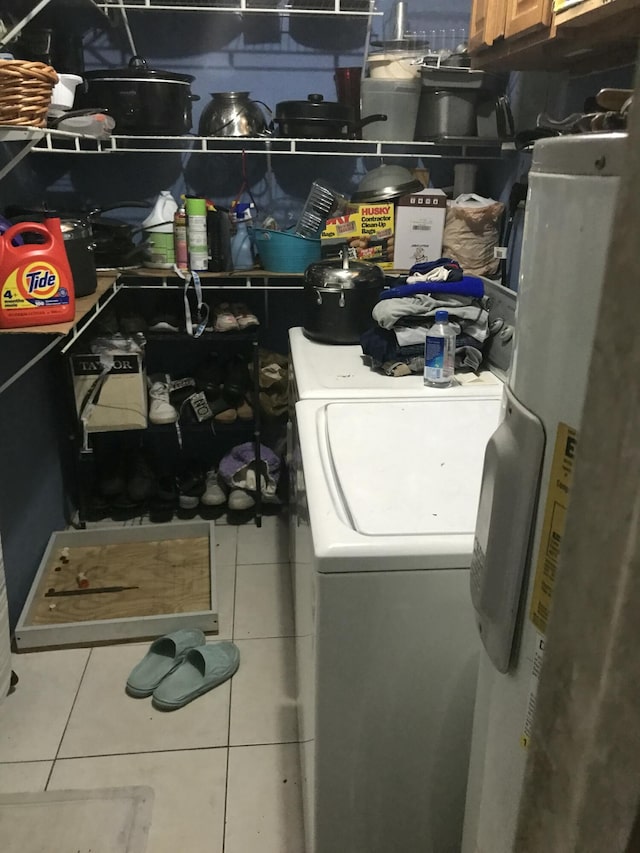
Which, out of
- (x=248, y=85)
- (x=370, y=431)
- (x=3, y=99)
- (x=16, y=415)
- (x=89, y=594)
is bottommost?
(x=89, y=594)

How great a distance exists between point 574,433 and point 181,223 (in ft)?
7.06

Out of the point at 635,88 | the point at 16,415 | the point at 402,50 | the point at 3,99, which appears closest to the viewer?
the point at 635,88

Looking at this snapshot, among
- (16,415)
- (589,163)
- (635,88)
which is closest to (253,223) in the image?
(16,415)

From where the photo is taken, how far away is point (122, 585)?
2340 millimetres

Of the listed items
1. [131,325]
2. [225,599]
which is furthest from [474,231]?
[225,599]

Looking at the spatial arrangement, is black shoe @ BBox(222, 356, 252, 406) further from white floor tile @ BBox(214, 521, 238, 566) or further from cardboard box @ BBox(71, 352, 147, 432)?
white floor tile @ BBox(214, 521, 238, 566)

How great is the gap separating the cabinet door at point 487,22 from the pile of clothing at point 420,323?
655 millimetres

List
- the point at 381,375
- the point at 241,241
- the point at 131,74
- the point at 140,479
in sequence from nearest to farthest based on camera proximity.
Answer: the point at 381,375
the point at 131,74
the point at 241,241
the point at 140,479

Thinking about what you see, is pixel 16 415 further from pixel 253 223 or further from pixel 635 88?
pixel 635 88

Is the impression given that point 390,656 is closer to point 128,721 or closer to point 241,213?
point 128,721

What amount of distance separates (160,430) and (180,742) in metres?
1.28

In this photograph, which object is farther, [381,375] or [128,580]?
[128,580]

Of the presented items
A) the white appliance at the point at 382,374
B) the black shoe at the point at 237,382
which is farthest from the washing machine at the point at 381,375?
the black shoe at the point at 237,382

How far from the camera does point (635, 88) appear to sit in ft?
1.11
